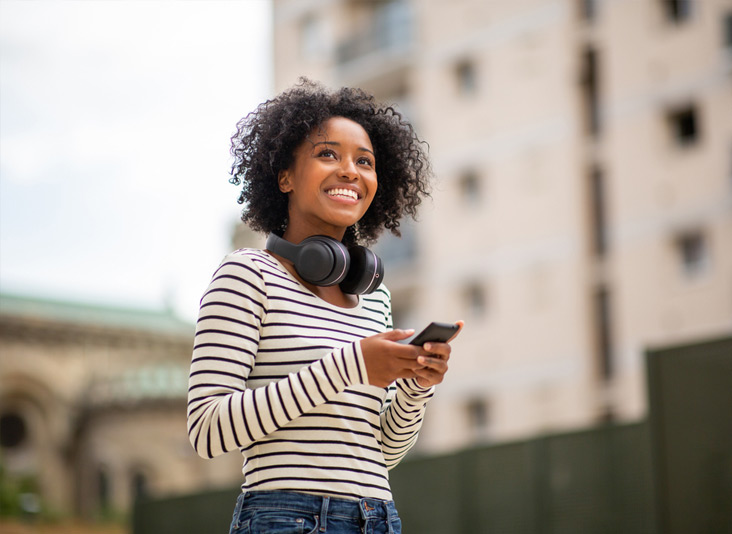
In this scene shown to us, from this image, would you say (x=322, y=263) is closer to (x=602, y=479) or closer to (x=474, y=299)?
(x=602, y=479)

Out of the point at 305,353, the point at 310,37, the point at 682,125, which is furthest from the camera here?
the point at 310,37

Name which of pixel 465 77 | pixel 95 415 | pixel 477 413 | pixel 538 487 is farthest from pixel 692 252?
pixel 95 415

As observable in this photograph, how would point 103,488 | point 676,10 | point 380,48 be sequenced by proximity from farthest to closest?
point 103,488
point 380,48
point 676,10

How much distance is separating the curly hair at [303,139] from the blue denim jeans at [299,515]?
1.00 m

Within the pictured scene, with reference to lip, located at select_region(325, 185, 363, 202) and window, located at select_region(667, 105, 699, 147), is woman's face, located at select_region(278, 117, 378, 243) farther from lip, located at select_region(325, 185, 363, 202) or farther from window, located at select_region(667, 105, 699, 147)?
window, located at select_region(667, 105, 699, 147)

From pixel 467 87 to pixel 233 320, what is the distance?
97.1 feet

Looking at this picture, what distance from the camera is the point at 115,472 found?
38.8m

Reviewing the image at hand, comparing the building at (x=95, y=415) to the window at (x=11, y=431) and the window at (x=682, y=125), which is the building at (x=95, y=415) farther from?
the window at (x=682, y=125)

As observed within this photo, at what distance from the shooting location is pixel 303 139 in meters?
3.60

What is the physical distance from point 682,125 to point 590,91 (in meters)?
2.99

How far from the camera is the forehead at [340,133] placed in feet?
11.7

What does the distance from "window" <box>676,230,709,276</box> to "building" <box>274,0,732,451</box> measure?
0.14 feet

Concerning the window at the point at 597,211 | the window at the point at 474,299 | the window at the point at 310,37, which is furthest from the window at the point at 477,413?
the window at the point at 310,37

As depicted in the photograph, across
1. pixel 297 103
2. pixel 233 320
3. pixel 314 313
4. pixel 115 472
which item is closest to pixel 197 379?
pixel 233 320
